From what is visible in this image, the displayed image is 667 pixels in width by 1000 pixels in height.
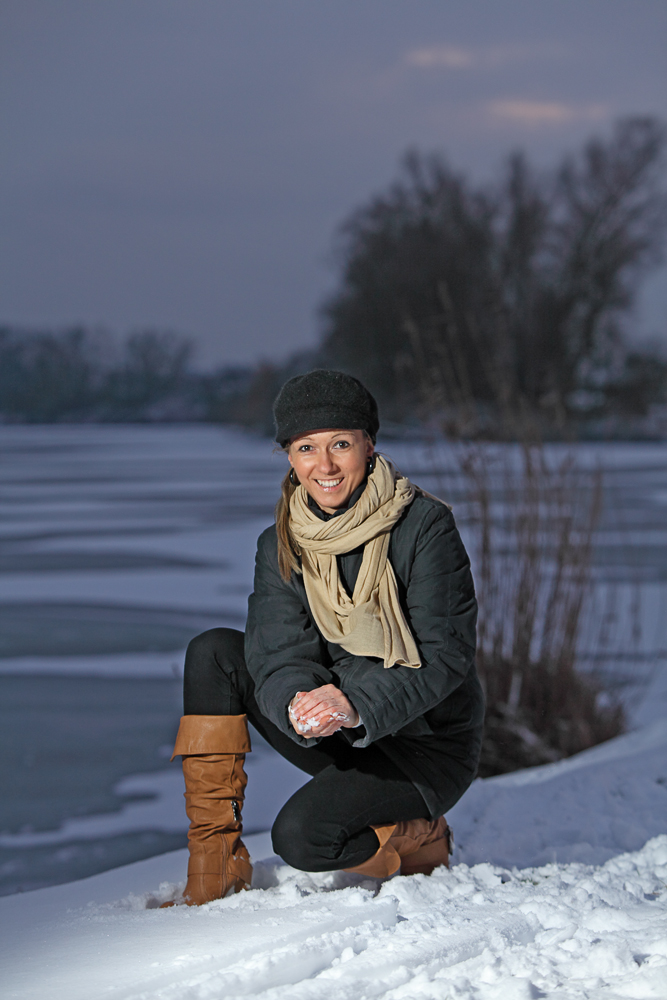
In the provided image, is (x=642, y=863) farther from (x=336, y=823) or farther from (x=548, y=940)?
(x=336, y=823)

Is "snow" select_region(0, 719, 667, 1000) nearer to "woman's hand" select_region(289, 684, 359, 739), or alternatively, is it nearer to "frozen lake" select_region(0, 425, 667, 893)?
"woman's hand" select_region(289, 684, 359, 739)

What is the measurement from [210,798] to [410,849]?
401mm

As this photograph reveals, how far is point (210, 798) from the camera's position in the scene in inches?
69.8

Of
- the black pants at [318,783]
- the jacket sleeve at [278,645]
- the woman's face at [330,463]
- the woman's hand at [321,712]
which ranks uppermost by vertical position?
the woman's face at [330,463]

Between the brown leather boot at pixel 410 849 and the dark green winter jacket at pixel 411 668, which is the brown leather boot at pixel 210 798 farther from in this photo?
the brown leather boot at pixel 410 849

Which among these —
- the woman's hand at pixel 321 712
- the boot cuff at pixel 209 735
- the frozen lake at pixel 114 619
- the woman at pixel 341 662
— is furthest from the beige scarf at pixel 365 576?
the frozen lake at pixel 114 619

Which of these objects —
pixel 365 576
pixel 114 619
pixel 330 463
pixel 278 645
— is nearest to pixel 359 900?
pixel 278 645

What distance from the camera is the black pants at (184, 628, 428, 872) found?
1.69 m

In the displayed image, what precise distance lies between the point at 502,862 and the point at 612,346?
1341 cm

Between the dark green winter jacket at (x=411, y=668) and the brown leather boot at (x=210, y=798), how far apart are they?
4.9 inches

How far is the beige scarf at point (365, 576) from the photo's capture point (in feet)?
5.60

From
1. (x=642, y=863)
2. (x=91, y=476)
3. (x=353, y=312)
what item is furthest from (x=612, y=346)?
(x=642, y=863)

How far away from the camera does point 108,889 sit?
1.98 m

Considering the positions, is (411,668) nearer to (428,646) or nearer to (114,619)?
(428,646)
